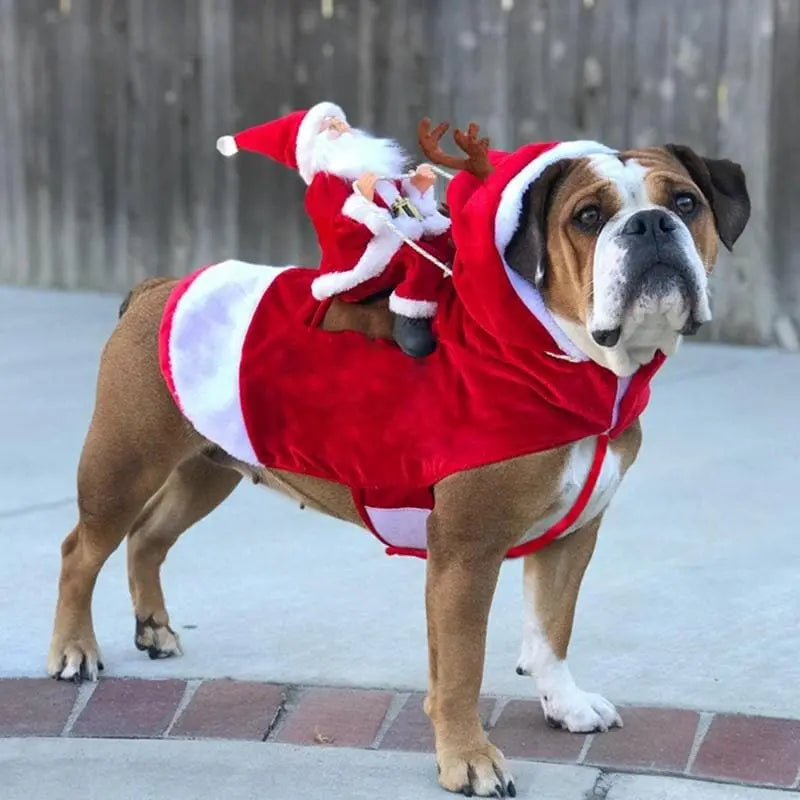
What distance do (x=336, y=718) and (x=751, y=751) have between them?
972 mm

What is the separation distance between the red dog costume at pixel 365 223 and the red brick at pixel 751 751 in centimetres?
117

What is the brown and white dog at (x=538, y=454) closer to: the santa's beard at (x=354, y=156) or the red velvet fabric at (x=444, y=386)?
the red velvet fabric at (x=444, y=386)

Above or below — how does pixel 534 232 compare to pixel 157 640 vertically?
above

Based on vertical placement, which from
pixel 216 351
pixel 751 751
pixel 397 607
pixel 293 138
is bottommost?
Result: pixel 397 607

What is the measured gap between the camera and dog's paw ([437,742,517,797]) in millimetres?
3182

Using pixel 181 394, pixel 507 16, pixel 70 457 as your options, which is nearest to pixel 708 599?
pixel 181 394

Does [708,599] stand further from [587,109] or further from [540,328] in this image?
[587,109]

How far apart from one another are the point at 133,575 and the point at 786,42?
4974 mm

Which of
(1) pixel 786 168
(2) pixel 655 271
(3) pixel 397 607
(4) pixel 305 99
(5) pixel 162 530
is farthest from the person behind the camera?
(4) pixel 305 99

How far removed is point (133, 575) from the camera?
4137mm

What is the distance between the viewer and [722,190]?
335cm

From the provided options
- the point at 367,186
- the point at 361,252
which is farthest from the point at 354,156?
the point at 361,252

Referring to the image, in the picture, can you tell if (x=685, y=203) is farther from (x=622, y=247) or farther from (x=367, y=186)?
(x=367, y=186)

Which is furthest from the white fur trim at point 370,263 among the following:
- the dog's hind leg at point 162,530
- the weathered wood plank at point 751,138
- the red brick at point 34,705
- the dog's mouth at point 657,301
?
the weathered wood plank at point 751,138
